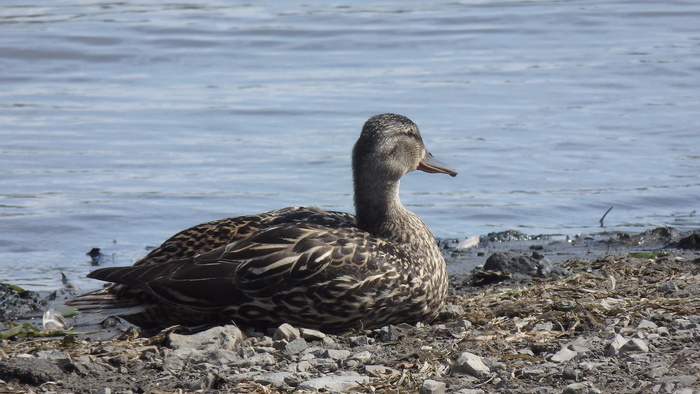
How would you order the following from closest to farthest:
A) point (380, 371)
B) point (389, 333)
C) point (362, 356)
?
1. point (380, 371)
2. point (362, 356)
3. point (389, 333)

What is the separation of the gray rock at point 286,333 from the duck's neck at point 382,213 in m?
1.05

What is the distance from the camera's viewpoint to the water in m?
11.1

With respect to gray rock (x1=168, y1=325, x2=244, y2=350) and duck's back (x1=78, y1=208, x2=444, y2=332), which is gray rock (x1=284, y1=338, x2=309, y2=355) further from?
duck's back (x1=78, y1=208, x2=444, y2=332)

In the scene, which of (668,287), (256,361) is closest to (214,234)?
(256,361)

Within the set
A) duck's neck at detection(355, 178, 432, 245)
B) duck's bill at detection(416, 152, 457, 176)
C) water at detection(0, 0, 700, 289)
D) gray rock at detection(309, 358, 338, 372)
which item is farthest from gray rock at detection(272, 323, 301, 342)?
water at detection(0, 0, 700, 289)

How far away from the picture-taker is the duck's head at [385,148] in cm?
691

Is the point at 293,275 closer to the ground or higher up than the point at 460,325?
higher up

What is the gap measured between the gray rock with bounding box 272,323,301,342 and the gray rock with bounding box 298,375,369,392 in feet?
2.70

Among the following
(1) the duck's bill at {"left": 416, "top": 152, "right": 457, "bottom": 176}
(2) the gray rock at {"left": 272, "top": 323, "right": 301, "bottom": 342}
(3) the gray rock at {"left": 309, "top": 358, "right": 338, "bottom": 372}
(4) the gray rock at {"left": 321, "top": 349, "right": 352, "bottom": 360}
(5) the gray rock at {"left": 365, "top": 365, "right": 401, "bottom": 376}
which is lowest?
(2) the gray rock at {"left": 272, "top": 323, "right": 301, "bottom": 342}

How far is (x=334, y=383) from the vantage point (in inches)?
200

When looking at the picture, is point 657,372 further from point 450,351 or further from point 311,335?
point 311,335

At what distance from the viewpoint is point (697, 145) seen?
13438 mm

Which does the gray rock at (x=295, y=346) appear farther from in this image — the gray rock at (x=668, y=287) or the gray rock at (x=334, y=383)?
the gray rock at (x=668, y=287)

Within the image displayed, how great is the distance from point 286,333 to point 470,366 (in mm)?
1228
